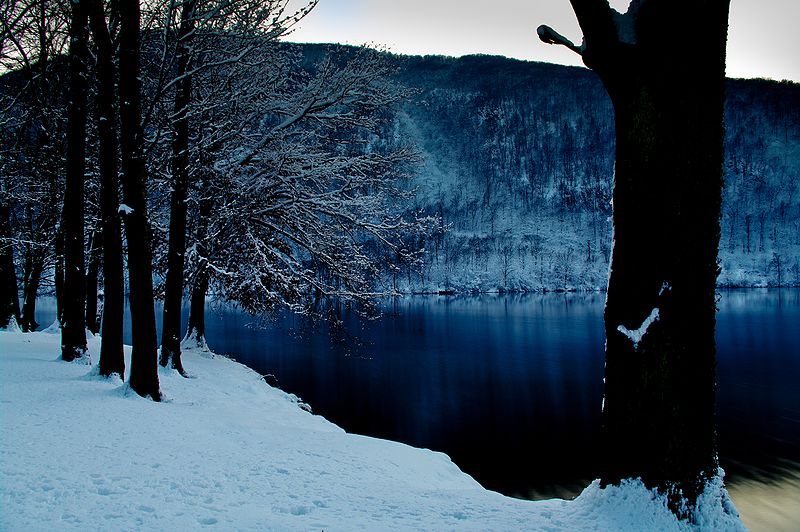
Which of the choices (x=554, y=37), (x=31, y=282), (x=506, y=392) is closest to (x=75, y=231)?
(x=554, y=37)

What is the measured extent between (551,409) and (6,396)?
17932mm

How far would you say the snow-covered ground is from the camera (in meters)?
4.02

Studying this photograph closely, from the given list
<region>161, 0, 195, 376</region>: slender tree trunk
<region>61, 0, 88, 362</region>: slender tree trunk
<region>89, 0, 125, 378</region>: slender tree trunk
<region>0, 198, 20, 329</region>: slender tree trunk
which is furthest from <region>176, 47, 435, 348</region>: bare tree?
<region>0, 198, 20, 329</region>: slender tree trunk

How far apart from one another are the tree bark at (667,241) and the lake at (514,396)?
8.96 metres

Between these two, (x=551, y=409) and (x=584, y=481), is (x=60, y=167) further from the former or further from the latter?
(x=551, y=409)

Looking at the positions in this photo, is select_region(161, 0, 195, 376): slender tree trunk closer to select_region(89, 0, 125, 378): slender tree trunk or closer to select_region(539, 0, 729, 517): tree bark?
select_region(89, 0, 125, 378): slender tree trunk

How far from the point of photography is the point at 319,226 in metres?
14.5

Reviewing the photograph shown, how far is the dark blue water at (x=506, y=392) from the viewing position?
14.7m

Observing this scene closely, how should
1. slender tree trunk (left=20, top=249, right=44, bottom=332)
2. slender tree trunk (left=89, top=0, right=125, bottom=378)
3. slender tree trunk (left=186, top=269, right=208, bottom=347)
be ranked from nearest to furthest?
slender tree trunk (left=89, top=0, right=125, bottom=378) < slender tree trunk (left=186, top=269, right=208, bottom=347) < slender tree trunk (left=20, top=249, right=44, bottom=332)

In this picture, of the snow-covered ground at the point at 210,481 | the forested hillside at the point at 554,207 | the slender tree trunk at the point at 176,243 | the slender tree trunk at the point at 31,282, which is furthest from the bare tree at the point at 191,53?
the forested hillside at the point at 554,207

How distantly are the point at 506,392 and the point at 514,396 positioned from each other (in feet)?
2.54

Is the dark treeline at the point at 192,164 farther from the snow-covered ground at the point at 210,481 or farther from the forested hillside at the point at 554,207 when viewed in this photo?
the forested hillside at the point at 554,207

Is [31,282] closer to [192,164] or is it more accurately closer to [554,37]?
[192,164]

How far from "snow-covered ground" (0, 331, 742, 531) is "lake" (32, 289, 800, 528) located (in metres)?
6.23
